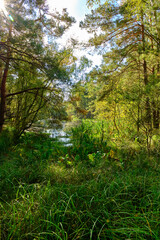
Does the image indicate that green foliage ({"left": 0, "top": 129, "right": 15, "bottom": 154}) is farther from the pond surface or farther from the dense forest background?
the pond surface

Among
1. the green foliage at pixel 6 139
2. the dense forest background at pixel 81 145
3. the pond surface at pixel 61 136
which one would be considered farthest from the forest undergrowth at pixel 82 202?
the pond surface at pixel 61 136

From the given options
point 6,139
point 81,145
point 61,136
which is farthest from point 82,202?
point 61,136

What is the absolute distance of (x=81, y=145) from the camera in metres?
4.26

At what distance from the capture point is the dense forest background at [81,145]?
1.26 meters

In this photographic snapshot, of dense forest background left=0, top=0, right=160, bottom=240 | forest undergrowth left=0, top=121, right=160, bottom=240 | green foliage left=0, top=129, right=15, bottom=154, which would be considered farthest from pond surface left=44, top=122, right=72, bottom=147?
forest undergrowth left=0, top=121, right=160, bottom=240

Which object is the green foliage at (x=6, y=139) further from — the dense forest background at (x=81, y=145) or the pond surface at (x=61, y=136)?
the pond surface at (x=61, y=136)

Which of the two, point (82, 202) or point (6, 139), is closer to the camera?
point (82, 202)

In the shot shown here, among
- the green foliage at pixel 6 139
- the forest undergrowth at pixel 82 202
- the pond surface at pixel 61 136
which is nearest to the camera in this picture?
the forest undergrowth at pixel 82 202

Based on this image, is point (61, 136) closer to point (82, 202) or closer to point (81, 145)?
point (81, 145)

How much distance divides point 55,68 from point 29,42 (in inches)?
33.6

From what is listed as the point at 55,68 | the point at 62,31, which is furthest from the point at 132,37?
the point at 55,68

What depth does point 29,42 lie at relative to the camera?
3590 mm

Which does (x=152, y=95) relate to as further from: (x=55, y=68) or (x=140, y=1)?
(x=55, y=68)

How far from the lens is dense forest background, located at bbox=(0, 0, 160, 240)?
126cm
